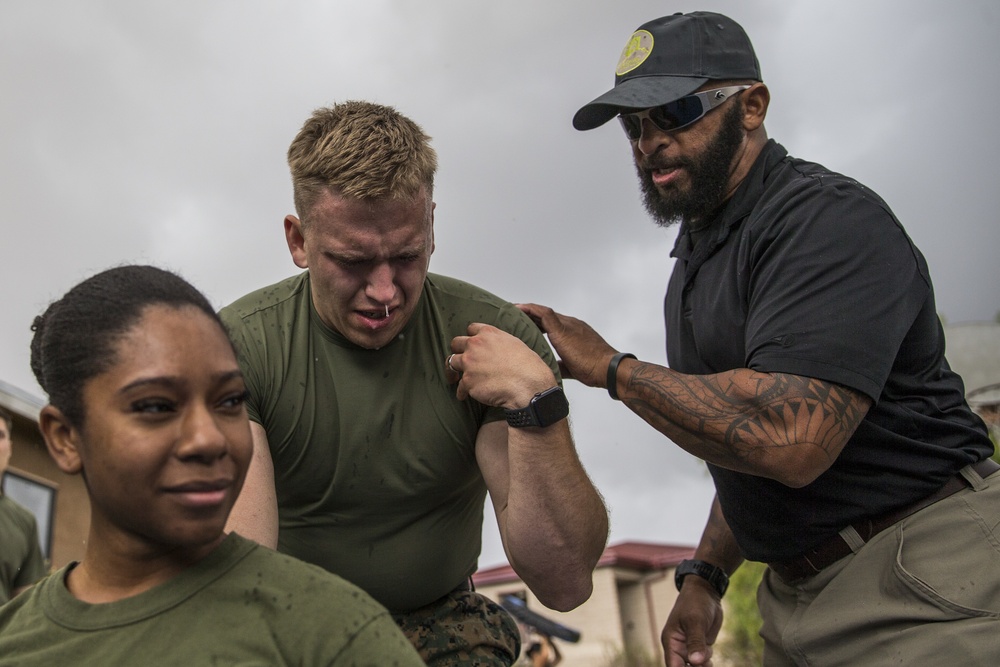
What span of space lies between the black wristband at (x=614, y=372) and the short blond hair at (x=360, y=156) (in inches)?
32.0

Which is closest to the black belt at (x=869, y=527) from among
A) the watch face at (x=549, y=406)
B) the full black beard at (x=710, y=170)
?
the watch face at (x=549, y=406)

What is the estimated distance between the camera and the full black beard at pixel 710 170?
3.61 m

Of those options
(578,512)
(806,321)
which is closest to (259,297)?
(578,512)

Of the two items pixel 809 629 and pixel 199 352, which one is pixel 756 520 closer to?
pixel 809 629

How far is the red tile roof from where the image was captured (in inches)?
683

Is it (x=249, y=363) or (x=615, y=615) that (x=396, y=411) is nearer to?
(x=249, y=363)

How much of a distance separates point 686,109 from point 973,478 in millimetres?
1504

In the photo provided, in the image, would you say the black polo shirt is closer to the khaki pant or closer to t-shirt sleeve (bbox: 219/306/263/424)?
the khaki pant

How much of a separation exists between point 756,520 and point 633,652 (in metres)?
12.9

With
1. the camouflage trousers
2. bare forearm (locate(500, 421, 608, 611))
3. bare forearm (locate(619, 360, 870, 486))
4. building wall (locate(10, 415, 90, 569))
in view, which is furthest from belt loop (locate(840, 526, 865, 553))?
building wall (locate(10, 415, 90, 569))

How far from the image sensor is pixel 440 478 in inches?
128

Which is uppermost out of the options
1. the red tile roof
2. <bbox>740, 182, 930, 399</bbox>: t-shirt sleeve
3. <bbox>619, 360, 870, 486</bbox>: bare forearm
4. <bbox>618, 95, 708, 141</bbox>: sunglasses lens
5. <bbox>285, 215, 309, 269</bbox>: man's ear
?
<bbox>618, 95, 708, 141</bbox>: sunglasses lens

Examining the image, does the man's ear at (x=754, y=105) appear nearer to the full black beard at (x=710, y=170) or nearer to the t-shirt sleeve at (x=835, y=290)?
the full black beard at (x=710, y=170)

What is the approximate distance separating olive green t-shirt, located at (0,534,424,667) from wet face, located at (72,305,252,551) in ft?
0.33
